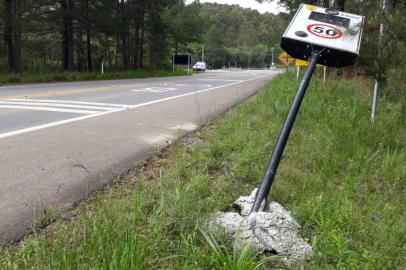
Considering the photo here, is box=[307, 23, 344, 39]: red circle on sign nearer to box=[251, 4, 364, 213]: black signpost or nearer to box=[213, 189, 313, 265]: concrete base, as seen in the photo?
box=[251, 4, 364, 213]: black signpost

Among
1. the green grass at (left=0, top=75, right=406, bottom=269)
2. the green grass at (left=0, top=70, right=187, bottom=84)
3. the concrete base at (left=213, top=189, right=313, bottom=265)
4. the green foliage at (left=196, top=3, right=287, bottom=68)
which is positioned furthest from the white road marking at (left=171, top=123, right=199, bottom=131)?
the green foliage at (left=196, top=3, right=287, bottom=68)

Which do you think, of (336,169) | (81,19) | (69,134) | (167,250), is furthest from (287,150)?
(81,19)

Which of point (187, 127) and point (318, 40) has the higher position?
point (318, 40)

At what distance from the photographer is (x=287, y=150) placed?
5.39 m

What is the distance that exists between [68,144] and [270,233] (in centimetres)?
407

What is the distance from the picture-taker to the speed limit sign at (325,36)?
12.4ft

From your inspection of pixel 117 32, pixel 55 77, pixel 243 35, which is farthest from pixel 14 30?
pixel 243 35

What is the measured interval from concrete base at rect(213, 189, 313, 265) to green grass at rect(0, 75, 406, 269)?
105 millimetres

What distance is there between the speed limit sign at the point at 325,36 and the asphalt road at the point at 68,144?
8.34ft

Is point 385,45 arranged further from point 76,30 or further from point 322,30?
point 76,30

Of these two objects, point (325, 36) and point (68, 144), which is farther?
point (68, 144)

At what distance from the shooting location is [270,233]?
9.23 ft

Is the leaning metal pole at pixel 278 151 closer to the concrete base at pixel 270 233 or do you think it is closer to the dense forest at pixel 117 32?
the concrete base at pixel 270 233

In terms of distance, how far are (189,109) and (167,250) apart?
8.48m
